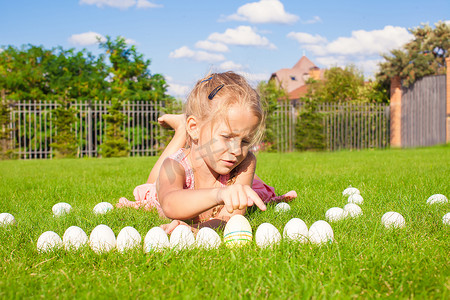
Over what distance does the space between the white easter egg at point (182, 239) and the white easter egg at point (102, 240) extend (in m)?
0.33

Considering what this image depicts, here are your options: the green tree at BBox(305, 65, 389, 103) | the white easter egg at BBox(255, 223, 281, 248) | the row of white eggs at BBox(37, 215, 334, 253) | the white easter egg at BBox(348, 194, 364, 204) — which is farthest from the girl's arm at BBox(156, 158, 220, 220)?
the green tree at BBox(305, 65, 389, 103)

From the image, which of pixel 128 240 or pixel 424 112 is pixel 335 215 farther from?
pixel 424 112

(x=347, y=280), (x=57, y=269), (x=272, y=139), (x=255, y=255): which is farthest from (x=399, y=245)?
(x=272, y=139)

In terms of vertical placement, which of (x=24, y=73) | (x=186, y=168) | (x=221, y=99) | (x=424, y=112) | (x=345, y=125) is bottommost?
(x=186, y=168)

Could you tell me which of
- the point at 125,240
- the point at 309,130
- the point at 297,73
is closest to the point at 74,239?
the point at 125,240

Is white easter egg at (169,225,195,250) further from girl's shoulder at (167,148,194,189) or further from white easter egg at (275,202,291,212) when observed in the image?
white easter egg at (275,202,291,212)

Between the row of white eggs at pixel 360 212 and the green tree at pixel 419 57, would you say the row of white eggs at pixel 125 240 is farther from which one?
the green tree at pixel 419 57

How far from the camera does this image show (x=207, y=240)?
216 cm

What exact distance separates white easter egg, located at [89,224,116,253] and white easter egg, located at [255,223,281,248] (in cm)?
79

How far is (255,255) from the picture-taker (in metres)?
2.01

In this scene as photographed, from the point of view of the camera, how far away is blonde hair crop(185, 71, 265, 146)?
2428mm

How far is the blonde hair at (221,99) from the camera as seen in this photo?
2.43m

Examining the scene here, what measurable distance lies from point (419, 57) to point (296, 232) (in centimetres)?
1641

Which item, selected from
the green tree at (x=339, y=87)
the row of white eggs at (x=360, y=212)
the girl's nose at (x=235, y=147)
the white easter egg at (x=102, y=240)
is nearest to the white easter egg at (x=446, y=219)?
the row of white eggs at (x=360, y=212)
